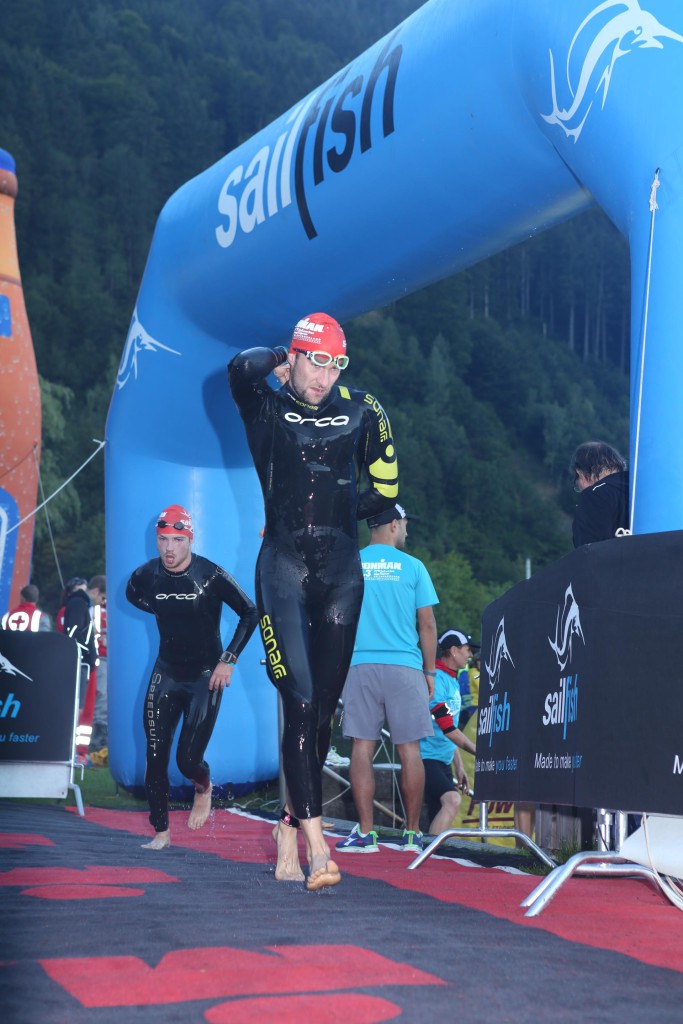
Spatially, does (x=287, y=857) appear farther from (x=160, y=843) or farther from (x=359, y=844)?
(x=160, y=843)

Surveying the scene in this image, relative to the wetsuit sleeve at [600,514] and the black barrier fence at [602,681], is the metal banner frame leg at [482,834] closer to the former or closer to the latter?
the black barrier fence at [602,681]

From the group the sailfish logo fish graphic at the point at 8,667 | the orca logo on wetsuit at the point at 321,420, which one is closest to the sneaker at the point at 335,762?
the sailfish logo fish graphic at the point at 8,667

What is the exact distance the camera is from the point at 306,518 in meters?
4.60

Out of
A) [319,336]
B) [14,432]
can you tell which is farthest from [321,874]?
[14,432]

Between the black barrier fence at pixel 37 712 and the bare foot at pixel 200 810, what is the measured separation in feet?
5.17

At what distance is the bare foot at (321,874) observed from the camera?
414cm

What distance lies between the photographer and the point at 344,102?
7.12 meters

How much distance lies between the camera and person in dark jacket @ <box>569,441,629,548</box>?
5672mm

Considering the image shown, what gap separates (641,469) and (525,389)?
80290mm

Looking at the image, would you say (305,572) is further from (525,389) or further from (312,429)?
(525,389)

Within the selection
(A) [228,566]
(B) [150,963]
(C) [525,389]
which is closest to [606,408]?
(C) [525,389]

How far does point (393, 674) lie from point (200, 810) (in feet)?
6.28

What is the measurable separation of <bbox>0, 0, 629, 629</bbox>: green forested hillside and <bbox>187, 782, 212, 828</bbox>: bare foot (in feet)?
129

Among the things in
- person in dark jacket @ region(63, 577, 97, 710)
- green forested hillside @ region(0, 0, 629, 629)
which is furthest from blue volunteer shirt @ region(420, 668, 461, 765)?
green forested hillside @ region(0, 0, 629, 629)
